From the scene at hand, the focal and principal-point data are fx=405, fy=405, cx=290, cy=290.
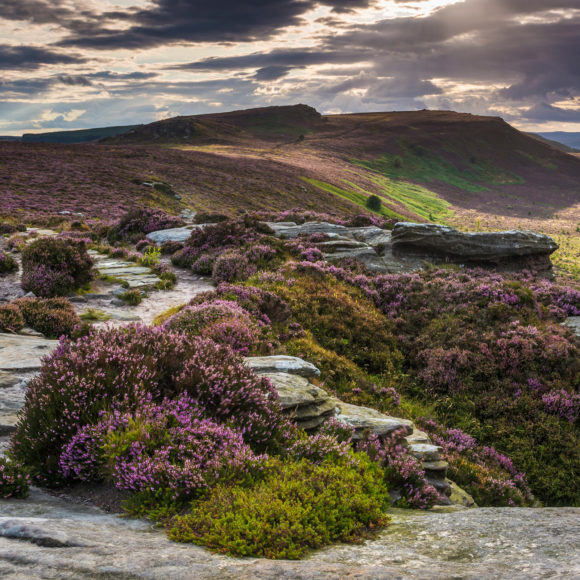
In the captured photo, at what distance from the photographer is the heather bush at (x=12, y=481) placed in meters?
4.13

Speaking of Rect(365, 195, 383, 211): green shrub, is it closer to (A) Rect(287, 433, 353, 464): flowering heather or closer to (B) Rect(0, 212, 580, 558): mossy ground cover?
(B) Rect(0, 212, 580, 558): mossy ground cover

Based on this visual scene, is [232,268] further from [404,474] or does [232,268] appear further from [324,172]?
[324,172]

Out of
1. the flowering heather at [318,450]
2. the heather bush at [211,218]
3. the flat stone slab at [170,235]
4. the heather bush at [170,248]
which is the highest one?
the heather bush at [211,218]

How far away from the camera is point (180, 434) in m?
4.62

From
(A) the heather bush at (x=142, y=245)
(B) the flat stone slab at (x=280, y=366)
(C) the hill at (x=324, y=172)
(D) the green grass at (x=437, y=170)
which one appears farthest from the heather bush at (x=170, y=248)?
(D) the green grass at (x=437, y=170)

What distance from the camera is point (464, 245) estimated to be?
1988cm

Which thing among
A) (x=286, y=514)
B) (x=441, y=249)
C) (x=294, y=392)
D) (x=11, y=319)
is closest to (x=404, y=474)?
(x=294, y=392)

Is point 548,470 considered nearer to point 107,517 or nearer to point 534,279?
point 107,517

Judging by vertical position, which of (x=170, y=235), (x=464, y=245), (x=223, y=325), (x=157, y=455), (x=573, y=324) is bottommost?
(x=573, y=324)

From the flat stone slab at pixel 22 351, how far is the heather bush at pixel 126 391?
159cm

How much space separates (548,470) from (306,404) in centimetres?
611

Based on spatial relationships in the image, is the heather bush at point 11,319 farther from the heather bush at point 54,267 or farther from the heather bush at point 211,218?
the heather bush at point 211,218

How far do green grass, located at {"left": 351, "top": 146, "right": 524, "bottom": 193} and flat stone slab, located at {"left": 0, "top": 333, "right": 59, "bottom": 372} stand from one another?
119797 millimetres

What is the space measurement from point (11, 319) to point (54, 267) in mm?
4994
